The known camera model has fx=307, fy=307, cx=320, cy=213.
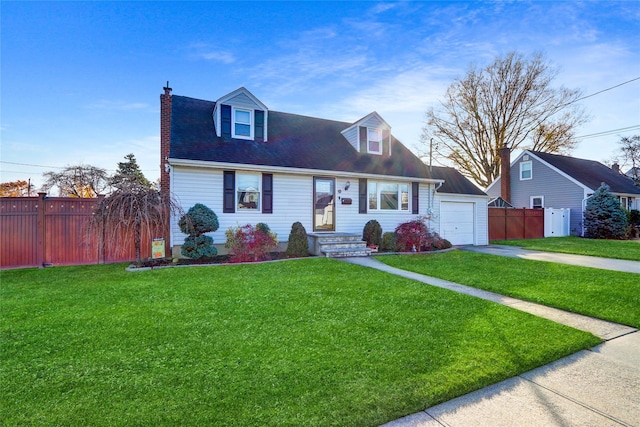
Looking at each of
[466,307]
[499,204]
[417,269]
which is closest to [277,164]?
[417,269]

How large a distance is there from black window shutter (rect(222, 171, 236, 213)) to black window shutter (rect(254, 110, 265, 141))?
224 cm

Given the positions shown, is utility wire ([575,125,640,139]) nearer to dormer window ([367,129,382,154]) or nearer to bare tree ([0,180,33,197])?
dormer window ([367,129,382,154])

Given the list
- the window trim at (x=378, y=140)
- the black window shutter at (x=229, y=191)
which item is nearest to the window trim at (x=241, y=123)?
the black window shutter at (x=229, y=191)

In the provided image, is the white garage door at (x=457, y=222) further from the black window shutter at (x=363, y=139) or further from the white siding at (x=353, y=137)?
the white siding at (x=353, y=137)

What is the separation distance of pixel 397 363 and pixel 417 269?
540cm

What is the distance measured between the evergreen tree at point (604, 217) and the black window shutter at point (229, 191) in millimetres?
21187

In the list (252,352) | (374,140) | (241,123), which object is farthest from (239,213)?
(252,352)

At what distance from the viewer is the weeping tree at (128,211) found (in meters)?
7.82

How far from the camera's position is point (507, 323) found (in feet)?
13.5

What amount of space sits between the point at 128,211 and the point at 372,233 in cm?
802

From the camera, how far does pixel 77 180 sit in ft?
97.4

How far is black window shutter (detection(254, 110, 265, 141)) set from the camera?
39.3 feet

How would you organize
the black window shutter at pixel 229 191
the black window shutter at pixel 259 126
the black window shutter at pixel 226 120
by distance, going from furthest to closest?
the black window shutter at pixel 259 126
the black window shutter at pixel 226 120
the black window shutter at pixel 229 191

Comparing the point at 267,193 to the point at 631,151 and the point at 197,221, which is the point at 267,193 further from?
the point at 631,151
